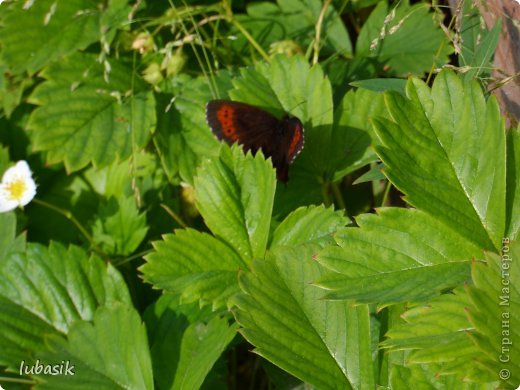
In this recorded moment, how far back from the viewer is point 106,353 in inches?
58.6

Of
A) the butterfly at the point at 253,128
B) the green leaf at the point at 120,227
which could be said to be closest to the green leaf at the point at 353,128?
the butterfly at the point at 253,128

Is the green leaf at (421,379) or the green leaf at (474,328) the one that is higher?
the green leaf at (474,328)

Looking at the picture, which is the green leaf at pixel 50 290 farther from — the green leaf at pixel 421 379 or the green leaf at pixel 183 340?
the green leaf at pixel 421 379

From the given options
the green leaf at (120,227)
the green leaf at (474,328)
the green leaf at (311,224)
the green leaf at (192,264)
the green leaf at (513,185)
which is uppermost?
the green leaf at (513,185)

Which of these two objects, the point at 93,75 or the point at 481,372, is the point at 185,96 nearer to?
the point at 93,75

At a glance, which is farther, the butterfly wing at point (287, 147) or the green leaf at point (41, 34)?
the green leaf at point (41, 34)

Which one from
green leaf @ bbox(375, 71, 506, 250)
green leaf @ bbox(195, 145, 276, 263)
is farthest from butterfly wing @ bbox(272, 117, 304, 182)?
green leaf @ bbox(375, 71, 506, 250)

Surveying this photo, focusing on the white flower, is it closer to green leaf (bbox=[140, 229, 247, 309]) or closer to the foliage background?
the foliage background

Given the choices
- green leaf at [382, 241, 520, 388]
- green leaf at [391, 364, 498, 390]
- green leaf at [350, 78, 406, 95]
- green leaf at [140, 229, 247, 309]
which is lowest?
green leaf at [140, 229, 247, 309]

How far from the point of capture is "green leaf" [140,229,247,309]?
4.97ft

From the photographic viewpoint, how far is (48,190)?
7.55 ft

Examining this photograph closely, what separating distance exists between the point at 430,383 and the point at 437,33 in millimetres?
1211

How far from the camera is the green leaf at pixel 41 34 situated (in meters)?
2.06

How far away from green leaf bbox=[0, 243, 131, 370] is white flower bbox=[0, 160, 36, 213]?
34cm
